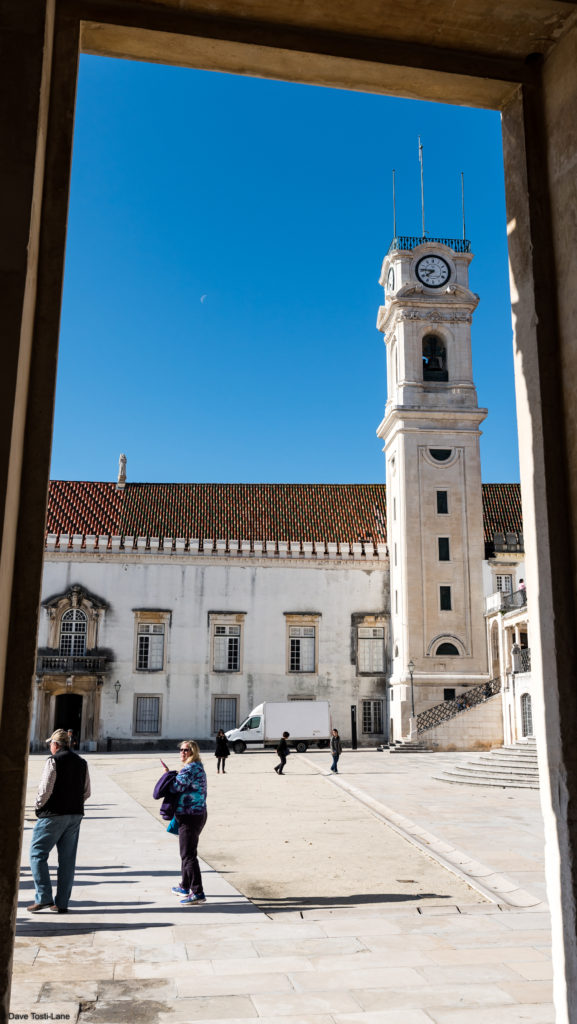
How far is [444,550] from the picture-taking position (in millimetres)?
40062

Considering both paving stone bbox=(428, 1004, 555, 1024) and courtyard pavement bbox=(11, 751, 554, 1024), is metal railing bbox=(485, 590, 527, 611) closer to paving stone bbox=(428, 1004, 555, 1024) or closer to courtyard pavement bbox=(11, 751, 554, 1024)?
courtyard pavement bbox=(11, 751, 554, 1024)

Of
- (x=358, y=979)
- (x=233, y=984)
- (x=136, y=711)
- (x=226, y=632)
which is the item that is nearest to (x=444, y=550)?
(x=226, y=632)

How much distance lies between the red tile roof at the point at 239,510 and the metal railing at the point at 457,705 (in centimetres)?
916

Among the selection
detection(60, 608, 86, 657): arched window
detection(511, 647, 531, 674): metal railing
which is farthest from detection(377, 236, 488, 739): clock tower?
detection(60, 608, 86, 657): arched window

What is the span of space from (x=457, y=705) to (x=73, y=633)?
60.0ft

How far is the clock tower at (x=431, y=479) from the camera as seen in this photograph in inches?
1523

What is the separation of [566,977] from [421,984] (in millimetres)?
2143

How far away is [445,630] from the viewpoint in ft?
128

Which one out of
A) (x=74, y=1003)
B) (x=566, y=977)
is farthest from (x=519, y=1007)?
(x=74, y=1003)

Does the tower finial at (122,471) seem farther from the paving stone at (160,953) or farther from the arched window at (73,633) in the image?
the paving stone at (160,953)

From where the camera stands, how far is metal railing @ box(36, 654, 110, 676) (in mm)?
39719

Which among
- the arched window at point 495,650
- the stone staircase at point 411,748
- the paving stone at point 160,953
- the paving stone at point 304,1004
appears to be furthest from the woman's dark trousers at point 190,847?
the arched window at point 495,650

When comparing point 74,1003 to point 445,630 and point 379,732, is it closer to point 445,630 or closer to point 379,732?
point 445,630

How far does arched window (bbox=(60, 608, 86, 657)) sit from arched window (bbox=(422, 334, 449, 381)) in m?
20.5
